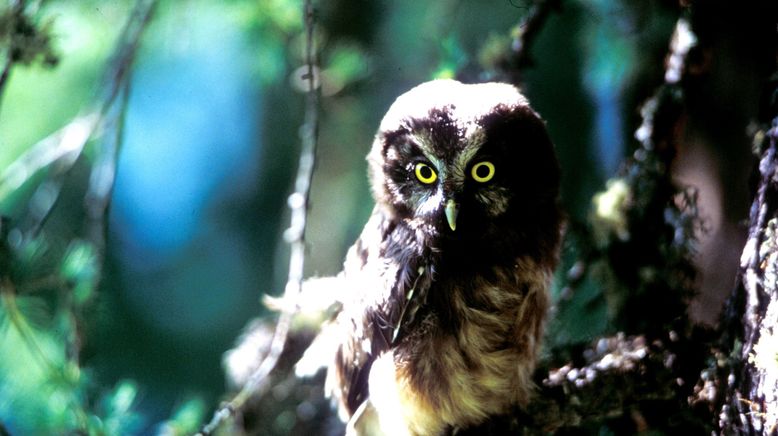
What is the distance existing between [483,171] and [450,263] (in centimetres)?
24

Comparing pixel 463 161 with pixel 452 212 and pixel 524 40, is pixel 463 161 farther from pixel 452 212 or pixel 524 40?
pixel 524 40

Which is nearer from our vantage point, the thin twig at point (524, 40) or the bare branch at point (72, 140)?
the thin twig at point (524, 40)

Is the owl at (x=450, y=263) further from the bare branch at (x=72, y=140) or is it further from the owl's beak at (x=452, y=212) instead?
the bare branch at (x=72, y=140)

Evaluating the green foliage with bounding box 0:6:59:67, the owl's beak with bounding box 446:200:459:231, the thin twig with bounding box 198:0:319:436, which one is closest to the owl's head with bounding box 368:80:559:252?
the owl's beak with bounding box 446:200:459:231

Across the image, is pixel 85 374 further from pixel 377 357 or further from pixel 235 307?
pixel 235 307

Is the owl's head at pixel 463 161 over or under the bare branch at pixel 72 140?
under

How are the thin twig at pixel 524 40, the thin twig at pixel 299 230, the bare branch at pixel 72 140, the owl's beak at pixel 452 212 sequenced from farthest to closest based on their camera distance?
the bare branch at pixel 72 140 < the thin twig at pixel 524 40 < the thin twig at pixel 299 230 < the owl's beak at pixel 452 212

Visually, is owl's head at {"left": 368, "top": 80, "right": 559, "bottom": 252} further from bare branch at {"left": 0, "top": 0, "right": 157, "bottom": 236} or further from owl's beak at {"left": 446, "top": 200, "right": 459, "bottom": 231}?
bare branch at {"left": 0, "top": 0, "right": 157, "bottom": 236}

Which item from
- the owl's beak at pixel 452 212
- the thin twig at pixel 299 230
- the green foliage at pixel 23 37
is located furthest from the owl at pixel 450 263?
the green foliage at pixel 23 37

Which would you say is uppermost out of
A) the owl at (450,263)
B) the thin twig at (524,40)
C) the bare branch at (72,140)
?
the bare branch at (72,140)

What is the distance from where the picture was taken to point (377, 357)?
1576 mm

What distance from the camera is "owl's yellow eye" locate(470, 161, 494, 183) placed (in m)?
1.36

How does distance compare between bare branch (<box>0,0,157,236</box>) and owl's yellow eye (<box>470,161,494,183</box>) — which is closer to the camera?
owl's yellow eye (<box>470,161,494,183</box>)

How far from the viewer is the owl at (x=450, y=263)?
1.37 metres
